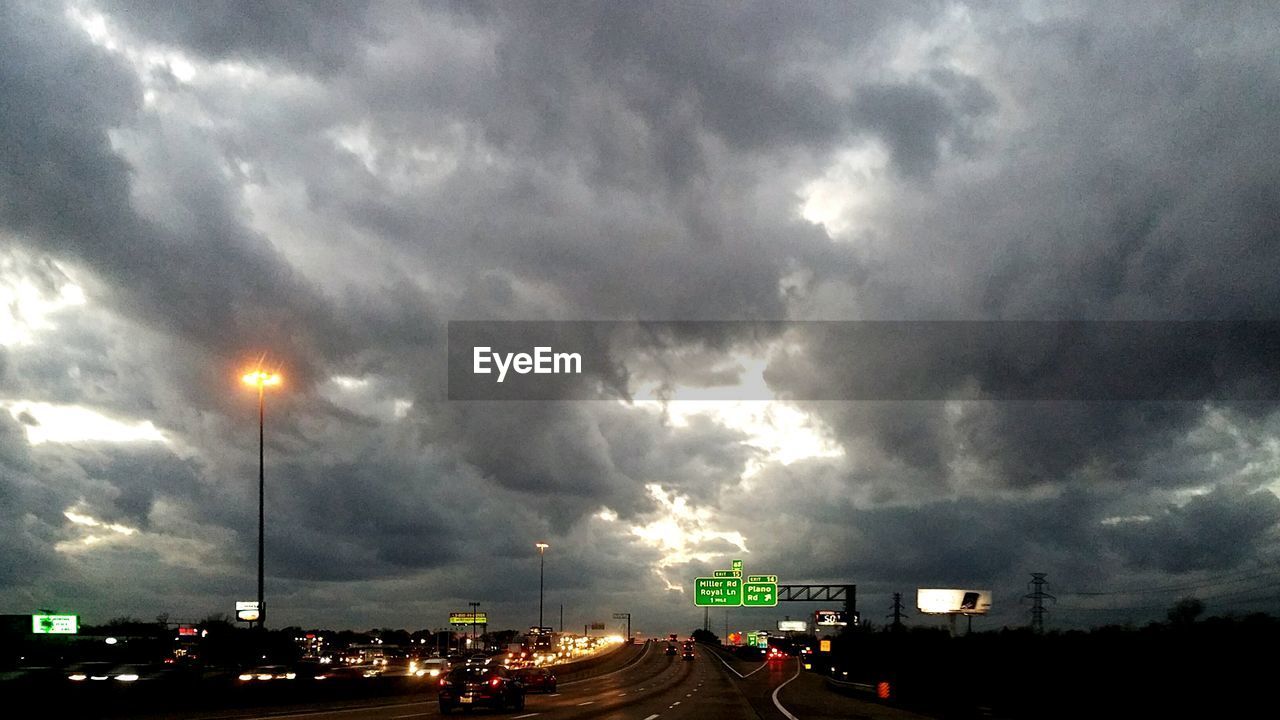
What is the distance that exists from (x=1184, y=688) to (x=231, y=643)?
341ft

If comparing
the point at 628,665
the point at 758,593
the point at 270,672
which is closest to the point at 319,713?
the point at 270,672

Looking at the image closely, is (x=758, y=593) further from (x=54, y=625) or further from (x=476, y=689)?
(x=54, y=625)

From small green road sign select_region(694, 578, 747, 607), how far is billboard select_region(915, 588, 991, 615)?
52049 millimetres

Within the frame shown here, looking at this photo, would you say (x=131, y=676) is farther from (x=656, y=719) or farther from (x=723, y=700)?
(x=723, y=700)

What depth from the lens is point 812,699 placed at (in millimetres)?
56438

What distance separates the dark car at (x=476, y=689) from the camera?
38312mm

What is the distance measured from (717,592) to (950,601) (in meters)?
54.9

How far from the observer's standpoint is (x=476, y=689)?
38.8 m

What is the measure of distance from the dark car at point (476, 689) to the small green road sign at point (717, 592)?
1775 inches

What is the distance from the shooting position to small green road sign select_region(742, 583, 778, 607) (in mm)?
85000

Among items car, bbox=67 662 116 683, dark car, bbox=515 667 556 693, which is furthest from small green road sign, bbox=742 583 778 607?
car, bbox=67 662 116 683

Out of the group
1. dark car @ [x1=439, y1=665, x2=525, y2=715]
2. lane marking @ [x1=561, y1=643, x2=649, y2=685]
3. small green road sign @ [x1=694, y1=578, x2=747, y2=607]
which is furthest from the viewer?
lane marking @ [x1=561, y1=643, x2=649, y2=685]

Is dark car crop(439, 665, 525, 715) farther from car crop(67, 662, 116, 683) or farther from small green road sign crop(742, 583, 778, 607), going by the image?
small green road sign crop(742, 583, 778, 607)

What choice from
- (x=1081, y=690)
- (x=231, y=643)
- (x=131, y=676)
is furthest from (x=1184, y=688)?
(x=231, y=643)
